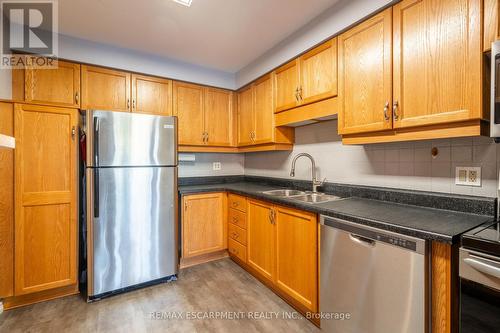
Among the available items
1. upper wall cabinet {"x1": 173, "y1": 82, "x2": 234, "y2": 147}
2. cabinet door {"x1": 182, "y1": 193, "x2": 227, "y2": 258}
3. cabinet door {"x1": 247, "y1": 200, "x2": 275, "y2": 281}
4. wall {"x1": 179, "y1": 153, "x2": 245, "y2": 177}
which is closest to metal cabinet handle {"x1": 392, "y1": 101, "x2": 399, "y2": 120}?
cabinet door {"x1": 247, "y1": 200, "x2": 275, "y2": 281}

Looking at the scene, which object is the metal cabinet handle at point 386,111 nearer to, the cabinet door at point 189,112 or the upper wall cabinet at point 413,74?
the upper wall cabinet at point 413,74

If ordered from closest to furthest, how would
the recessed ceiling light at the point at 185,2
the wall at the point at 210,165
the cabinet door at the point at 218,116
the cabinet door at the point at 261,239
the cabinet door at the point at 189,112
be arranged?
the recessed ceiling light at the point at 185,2 → the cabinet door at the point at 261,239 → the cabinet door at the point at 189,112 → the cabinet door at the point at 218,116 → the wall at the point at 210,165

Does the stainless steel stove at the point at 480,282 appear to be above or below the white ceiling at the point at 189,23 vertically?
below

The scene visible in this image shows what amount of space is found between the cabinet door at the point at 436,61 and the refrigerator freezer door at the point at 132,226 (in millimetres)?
2007

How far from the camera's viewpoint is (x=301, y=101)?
84.9 inches

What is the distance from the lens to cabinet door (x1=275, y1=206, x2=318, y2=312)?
1629 millimetres

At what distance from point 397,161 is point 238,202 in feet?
5.07

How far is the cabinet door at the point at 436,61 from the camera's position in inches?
45.4

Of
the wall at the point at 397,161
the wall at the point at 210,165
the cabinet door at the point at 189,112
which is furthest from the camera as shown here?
the wall at the point at 210,165

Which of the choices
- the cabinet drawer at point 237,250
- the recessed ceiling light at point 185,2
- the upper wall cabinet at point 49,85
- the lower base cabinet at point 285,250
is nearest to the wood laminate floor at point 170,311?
the lower base cabinet at point 285,250

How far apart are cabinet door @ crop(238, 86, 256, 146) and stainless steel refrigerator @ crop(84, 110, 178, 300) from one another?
961 mm

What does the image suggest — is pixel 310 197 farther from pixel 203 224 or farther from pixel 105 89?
pixel 105 89

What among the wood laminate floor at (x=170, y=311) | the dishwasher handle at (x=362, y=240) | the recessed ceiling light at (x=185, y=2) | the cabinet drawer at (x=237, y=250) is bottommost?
the wood laminate floor at (x=170, y=311)

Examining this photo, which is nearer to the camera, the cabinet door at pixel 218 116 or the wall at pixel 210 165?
the cabinet door at pixel 218 116
